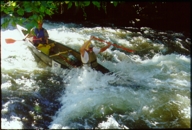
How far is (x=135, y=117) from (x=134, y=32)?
7044 millimetres

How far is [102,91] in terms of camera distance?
21.6 feet

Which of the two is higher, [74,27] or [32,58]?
[74,27]

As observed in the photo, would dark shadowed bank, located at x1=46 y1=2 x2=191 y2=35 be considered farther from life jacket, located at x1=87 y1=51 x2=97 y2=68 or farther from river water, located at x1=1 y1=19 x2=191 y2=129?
life jacket, located at x1=87 y1=51 x2=97 y2=68

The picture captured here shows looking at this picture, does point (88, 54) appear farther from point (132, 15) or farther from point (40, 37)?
point (132, 15)

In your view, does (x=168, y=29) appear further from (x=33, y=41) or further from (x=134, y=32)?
(x=33, y=41)

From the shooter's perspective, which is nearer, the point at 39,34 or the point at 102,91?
the point at 102,91

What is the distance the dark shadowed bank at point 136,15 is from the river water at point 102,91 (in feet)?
13.4

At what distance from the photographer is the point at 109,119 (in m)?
5.48

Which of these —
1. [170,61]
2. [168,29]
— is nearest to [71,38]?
[170,61]

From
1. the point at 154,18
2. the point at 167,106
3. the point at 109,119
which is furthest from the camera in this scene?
the point at 154,18

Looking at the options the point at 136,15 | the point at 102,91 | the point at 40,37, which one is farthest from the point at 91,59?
the point at 136,15

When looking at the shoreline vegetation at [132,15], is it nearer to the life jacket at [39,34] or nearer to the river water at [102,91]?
the river water at [102,91]

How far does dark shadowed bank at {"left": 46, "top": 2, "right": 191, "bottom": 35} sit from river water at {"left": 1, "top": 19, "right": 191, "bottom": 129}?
410 cm

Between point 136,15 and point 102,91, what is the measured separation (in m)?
9.37
